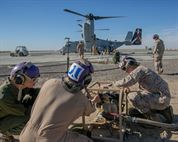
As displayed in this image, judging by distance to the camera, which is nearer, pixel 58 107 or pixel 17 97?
pixel 58 107

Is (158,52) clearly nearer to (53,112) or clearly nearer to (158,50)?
(158,50)

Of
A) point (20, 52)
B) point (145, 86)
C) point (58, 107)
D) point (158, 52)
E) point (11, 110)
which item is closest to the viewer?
point (58, 107)

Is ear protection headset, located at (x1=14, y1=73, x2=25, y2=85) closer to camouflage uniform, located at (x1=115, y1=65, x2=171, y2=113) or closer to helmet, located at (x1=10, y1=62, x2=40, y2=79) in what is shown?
helmet, located at (x1=10, y1=62, x2=40, y2=79)

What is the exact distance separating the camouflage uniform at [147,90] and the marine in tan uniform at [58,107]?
107 inches

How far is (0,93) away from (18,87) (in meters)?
0.29

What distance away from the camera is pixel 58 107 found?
12.5ft

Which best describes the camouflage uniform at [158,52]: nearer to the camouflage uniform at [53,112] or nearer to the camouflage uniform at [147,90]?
the camouflage uniform at [147,90]

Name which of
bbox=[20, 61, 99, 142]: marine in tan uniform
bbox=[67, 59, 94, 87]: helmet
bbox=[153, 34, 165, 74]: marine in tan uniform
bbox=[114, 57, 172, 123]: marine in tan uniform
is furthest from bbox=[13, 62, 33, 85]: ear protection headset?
bbox=[153, 34, 165, 74]: marine in tan uniform

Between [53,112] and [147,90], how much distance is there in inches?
133

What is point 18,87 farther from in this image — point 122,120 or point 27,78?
point 122,120

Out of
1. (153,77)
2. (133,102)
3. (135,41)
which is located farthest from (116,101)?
(135,41)

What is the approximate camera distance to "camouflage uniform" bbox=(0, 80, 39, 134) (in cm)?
523

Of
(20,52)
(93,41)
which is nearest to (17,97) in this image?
(93,41)

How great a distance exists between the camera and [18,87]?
5.27m
